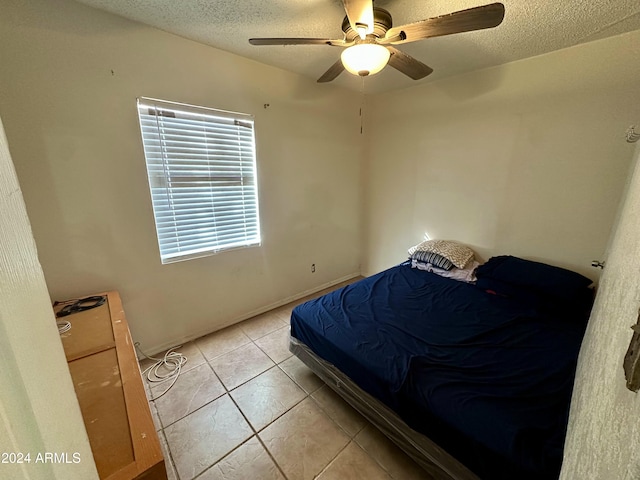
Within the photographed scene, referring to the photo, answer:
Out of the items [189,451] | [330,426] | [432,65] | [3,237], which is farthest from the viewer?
[432,65]

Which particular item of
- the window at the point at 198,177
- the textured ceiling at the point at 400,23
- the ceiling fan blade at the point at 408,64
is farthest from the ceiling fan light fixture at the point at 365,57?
the window at the point at 198,177

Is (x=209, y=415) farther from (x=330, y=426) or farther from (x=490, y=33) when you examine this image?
(x=490, y=33)

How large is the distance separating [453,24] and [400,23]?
27.8 inches

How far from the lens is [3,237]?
339 millimetres

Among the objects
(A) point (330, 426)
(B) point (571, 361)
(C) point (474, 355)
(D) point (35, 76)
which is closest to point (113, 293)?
(D) point (35, 76)

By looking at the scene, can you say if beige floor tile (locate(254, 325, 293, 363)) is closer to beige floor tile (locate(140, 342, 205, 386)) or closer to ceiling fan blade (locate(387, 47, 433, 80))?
beige floor tile (locate(140, 342, 205, 386))

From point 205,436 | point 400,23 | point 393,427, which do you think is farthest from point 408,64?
point 205,436

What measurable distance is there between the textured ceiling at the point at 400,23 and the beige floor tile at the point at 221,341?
8.28ft

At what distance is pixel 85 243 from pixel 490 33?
128 inches

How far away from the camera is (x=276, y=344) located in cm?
233

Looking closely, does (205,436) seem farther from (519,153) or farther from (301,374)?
(519,153)

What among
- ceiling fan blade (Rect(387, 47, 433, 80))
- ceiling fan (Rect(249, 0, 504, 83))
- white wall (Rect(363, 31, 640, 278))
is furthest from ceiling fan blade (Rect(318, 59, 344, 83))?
white wall (Rect(363, 31, 640, 278))

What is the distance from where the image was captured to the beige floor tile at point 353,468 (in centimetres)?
131

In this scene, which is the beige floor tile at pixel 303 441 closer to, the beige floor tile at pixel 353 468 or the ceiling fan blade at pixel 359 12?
the beige floor tile at pixel 353 468
